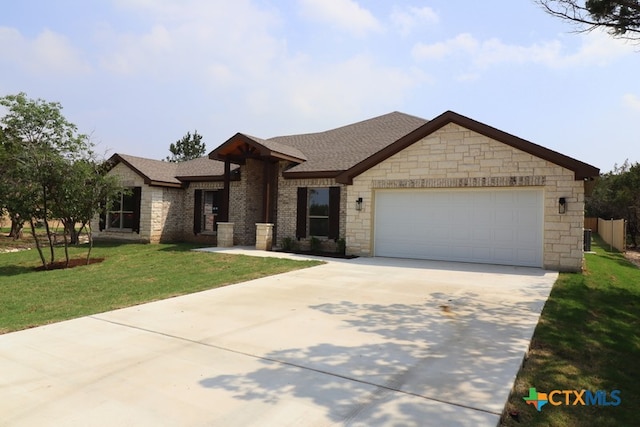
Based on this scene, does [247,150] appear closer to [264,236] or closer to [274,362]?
[264,236]

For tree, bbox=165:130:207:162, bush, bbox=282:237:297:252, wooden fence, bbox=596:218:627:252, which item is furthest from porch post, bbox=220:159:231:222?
tree, bbox=165:130:207:162

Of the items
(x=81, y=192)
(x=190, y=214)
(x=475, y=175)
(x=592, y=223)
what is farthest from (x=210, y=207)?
(x=592, y=223)

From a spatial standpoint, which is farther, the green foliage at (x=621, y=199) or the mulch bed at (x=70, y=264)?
the green foliage at (x=621, y=199)

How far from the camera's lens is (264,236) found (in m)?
15.6

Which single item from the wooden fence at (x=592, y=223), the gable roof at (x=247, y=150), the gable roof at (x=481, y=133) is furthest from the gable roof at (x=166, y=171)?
the wooden fence at (x=592, y=223)

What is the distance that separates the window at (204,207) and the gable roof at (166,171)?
2.92 feet

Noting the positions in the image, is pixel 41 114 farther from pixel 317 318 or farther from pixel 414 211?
pixel 317 318

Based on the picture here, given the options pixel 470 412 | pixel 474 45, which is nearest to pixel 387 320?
pixel 470 412

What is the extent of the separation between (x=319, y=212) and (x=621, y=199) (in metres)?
22.0

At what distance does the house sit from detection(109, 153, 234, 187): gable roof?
0.27ft

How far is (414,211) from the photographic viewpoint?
13.1 m

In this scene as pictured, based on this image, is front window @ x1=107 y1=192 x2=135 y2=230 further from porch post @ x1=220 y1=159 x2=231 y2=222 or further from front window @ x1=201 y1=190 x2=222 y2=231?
porch post @ x1=220 y1=159 x2=231 y2=222

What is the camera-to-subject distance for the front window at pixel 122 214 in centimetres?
1933

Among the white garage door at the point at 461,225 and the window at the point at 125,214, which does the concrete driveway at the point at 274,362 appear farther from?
the window at the point at 125,214
